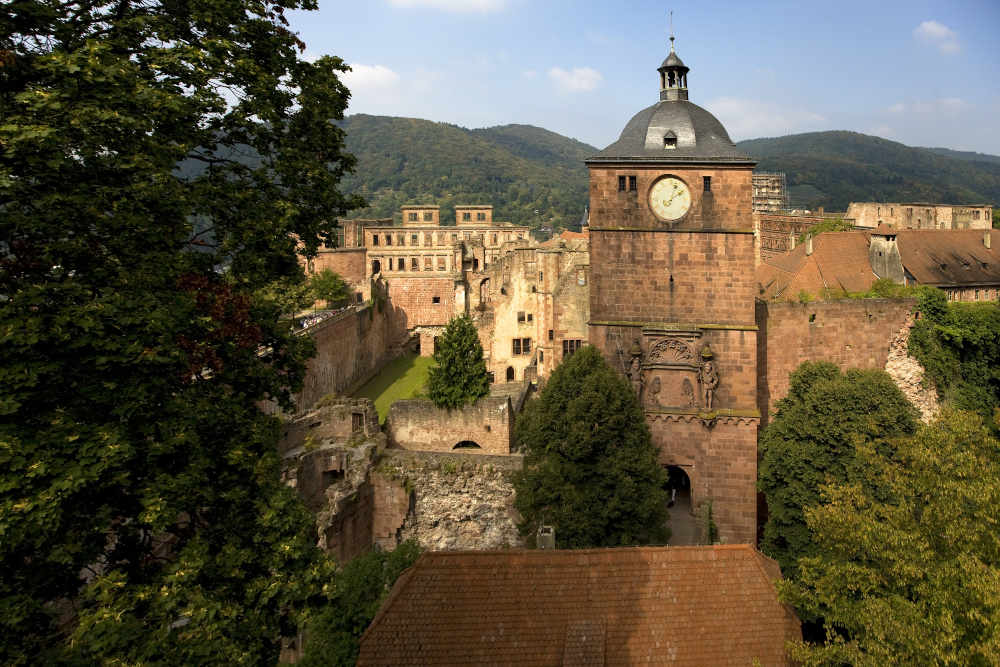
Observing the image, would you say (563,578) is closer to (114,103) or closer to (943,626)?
(943,626)

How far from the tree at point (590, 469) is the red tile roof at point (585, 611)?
14.7 ft

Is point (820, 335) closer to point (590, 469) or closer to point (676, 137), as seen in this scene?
point (676, 137)

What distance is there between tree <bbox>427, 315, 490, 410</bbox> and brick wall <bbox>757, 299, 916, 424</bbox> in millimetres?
11323

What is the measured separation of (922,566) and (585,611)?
19.2 ft

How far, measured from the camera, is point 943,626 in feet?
31.4

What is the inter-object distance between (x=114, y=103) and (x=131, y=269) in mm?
1757

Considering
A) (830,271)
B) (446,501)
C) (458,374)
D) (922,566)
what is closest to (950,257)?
(830,271)

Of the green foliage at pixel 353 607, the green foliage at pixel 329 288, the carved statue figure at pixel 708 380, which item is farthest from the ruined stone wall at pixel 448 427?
the green foliage at pixel 329 288

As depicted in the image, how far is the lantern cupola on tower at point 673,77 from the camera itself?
23.9 metres

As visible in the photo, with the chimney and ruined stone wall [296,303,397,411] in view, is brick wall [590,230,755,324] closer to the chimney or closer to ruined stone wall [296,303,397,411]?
the chimney

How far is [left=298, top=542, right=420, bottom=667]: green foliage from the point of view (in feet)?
41.6

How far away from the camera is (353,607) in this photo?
45.2ft

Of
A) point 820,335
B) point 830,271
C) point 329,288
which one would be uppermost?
point 830,271

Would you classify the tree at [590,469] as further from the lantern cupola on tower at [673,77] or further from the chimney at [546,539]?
the lantern cupola on tower at [673,77]
